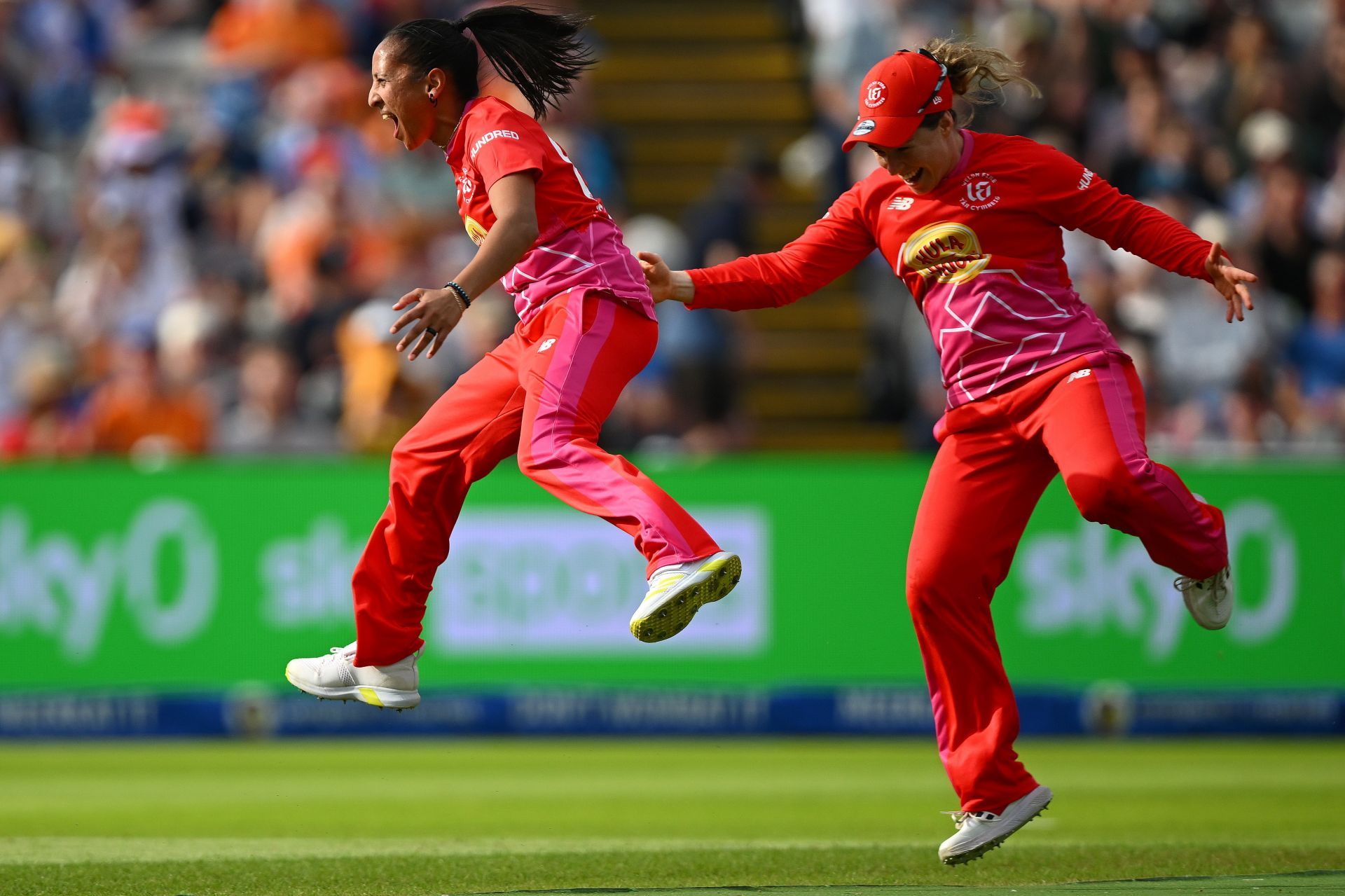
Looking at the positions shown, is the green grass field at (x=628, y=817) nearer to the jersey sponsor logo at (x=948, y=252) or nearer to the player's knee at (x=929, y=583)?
the player's knee at (x=929, y=583)

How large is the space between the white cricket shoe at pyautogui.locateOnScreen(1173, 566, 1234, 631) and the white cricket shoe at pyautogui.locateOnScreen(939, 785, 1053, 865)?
0.87m

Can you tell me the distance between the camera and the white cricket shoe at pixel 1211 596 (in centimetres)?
708

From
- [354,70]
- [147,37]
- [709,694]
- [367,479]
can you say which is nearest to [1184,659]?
[709,694]

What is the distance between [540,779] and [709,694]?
79.6 inches

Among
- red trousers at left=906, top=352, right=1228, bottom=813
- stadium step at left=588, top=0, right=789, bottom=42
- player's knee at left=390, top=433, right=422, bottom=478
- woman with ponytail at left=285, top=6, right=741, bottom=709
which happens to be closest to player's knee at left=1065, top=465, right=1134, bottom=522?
red trousers at left=906, top=352, right=1228, bottom=813

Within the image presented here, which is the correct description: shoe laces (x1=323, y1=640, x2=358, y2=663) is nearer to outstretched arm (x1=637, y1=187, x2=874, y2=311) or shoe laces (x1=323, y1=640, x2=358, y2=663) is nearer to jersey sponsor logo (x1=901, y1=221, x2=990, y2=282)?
outstretched arm (x1=637, y1=187, x2=874, y2=311)

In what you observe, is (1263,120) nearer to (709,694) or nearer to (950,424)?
(709,694)

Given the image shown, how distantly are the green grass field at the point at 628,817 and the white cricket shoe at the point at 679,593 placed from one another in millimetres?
1164

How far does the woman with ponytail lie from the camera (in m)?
6.45

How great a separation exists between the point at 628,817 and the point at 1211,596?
3.35 meters

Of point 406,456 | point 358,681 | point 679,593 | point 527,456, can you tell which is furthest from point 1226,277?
point 358,681

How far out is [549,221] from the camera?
6777 millimetres

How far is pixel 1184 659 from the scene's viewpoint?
12641 mm

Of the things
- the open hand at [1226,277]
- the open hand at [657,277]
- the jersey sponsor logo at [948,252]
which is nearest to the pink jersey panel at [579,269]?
the open hand at [657,277]
